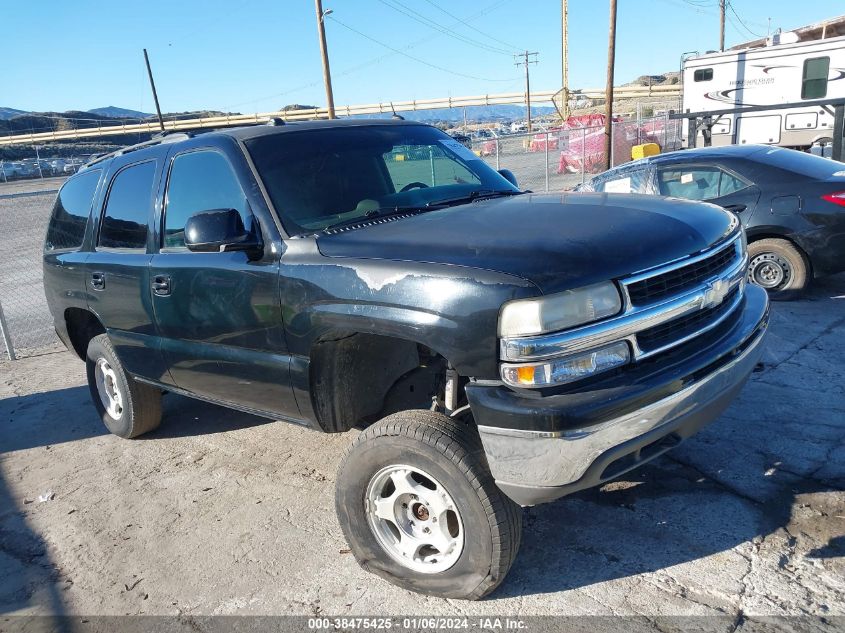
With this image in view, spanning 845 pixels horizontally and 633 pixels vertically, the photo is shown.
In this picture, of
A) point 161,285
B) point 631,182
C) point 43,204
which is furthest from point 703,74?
point 43,204

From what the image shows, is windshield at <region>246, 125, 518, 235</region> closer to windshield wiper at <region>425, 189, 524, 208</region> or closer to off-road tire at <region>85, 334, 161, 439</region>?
windshield wiper at <region>425, 189, 524, 208</region>

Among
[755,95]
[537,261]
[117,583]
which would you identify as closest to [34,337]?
[117,583]

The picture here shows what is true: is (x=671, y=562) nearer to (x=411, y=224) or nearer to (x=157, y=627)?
(x=411, y=224)

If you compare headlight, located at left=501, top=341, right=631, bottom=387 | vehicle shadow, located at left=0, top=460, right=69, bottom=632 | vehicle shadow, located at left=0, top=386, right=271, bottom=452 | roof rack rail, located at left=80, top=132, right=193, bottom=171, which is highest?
roof rack rail, located at left=80, top=132, right=193, bottom=171

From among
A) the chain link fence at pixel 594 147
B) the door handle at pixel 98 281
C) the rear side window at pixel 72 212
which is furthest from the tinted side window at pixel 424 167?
the chain link fence at pixel 594 147

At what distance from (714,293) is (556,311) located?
925mm

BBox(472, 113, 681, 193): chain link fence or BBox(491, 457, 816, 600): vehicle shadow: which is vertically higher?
BBox(472, 113, 681, 193): chain link fence

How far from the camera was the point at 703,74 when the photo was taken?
17984 mm

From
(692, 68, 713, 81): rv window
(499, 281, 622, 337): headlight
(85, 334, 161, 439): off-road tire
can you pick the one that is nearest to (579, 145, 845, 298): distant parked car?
(499, 281, 622, 337): headlight

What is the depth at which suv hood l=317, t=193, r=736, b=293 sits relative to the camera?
2449mm

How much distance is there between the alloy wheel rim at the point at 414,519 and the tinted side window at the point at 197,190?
4.84 feet

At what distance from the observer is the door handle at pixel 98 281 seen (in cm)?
444

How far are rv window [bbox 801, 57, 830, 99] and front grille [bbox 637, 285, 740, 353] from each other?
16.5m

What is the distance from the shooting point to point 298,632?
2.77 metres
